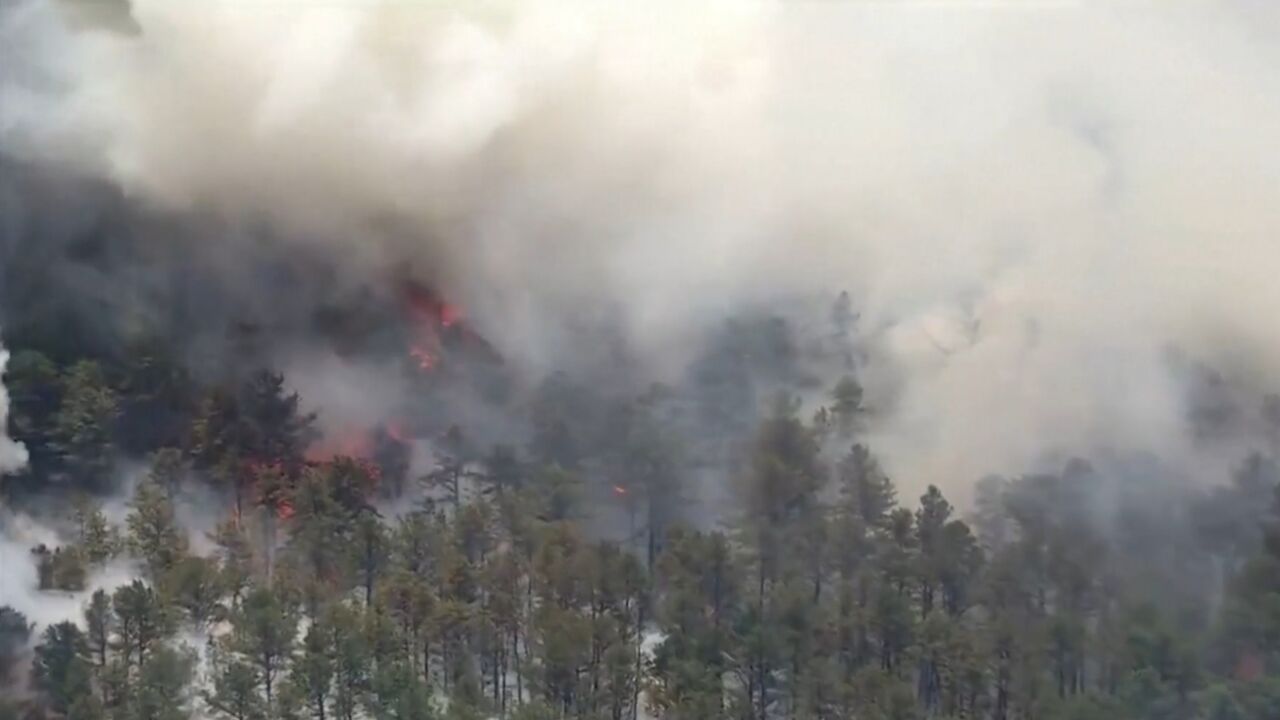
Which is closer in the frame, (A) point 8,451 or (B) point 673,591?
(B) point 673,591

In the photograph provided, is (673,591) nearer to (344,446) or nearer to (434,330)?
(344,446)

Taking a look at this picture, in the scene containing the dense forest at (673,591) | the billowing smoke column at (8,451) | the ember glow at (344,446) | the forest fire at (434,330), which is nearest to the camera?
the dense forest at (673,591)

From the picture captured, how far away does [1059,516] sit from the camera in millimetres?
6172

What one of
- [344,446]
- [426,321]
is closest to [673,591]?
[344,446]

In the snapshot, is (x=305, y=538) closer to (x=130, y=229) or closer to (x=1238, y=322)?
(x=130, y=229)

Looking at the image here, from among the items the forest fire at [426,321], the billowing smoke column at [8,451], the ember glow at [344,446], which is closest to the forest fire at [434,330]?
the forest fire at [426,321]

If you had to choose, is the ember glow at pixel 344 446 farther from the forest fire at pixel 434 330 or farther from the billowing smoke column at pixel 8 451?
the billowing smoke column at pixel 8 451

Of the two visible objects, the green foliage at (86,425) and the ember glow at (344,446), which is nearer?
the green foliage at (86,425)

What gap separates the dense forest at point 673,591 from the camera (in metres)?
5.86

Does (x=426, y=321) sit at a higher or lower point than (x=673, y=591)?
higher

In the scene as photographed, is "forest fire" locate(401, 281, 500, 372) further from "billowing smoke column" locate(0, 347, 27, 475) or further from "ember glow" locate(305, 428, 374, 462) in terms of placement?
"billowing smoke column" locate(0, 347, 27, 475)

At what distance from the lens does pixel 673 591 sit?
6172 millimetres

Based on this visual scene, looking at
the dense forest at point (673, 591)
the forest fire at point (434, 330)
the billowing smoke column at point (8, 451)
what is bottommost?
the dense forest at point (673, 591)

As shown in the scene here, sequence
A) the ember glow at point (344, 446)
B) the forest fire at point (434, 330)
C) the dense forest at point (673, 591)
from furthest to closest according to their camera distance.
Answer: the forest fire at point (434, 330)
the ember glow at point (344, 446)
the dense forest at point (673, 591)
